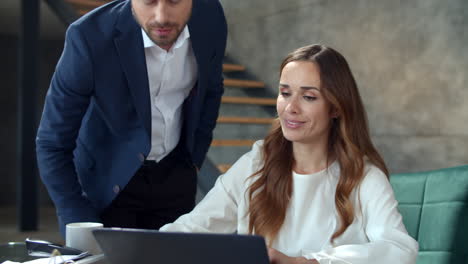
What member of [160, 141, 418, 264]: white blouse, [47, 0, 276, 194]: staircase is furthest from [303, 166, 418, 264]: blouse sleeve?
[47, 0, 276, 194]: staircase

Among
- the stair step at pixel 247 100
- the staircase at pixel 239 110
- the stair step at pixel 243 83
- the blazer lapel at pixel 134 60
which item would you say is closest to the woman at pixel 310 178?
the blazer lapel at pixel 134 60

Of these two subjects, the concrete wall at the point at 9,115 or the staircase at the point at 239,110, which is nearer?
the staircase at the point at 239,110

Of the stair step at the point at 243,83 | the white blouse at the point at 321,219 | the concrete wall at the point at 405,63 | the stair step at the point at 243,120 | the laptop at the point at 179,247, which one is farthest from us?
the stair step at the point at 243,83

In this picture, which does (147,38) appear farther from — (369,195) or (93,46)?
(369,195)

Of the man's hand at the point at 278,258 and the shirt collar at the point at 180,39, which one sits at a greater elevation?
the shirt collar at the point at 180,39

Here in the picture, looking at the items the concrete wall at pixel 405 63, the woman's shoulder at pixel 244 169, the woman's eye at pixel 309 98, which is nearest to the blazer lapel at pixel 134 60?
the woman's shoulder at pixel 244 169

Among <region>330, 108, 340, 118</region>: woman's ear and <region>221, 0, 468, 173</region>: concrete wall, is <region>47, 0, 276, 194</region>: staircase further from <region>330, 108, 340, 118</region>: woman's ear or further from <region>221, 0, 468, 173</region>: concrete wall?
<region>330, 108, 340, 118</region>: woman's ear

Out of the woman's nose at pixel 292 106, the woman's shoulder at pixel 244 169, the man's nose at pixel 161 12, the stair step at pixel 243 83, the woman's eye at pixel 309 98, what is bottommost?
the woman's shoulder at pixel 244 169

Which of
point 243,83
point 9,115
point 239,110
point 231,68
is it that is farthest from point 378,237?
point 9,115

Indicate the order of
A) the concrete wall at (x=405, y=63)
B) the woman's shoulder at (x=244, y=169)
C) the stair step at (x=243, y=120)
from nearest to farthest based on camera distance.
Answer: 1. the woman's shoulder at (x=244, y=169)
2. the concrete wall at (x=405, y=63)
3. the stair step at (x=243, y=120)

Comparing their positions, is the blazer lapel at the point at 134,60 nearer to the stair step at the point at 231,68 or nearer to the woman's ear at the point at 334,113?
the woman's ear at the point at 334,113

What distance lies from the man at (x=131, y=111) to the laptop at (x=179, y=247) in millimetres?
761

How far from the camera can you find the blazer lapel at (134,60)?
5.91 feet

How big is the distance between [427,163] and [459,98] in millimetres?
473
